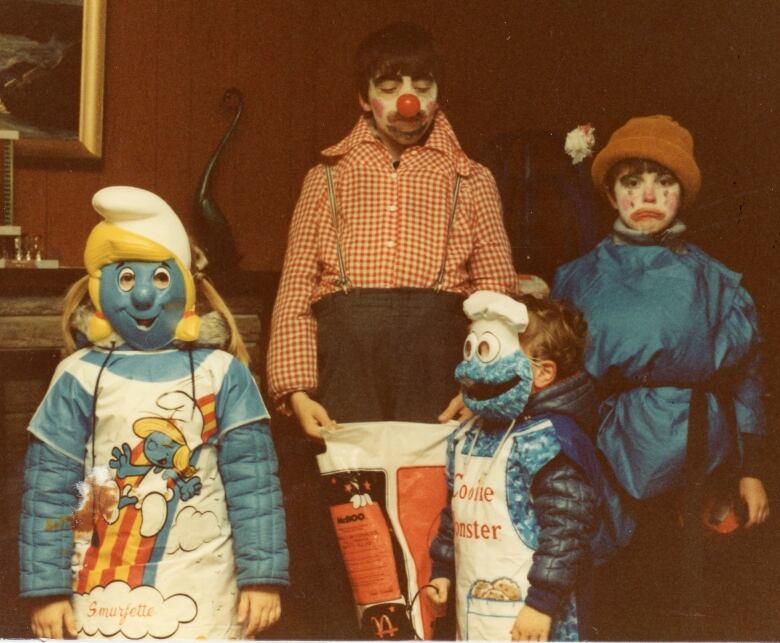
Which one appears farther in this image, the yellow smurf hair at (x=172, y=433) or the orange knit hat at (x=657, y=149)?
the orange knit hat at (x=657, y=149)

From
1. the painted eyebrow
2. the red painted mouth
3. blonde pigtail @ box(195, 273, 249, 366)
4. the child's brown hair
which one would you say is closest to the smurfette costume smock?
blonde pigtail @ box(195, 273, 249, 366)

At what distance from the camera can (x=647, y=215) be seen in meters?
2.16

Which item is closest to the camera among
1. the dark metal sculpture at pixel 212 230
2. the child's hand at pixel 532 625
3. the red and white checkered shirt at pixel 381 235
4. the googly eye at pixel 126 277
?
the child's hand at pixel 532 625

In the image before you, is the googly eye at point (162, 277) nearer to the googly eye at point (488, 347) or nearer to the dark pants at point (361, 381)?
the dark pants at point (361, 381)

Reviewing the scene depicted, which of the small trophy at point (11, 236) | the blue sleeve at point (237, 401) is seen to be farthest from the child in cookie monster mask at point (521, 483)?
the small trophy at point (11, 236)

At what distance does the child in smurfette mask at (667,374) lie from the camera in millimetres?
2064

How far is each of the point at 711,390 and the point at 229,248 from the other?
1084 mm

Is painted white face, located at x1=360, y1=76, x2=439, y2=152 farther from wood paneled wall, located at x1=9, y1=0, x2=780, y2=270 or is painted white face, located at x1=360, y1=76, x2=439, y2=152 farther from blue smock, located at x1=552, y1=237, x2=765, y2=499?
blue smock, located at x1=552, y1=237, x2=765, y2=499

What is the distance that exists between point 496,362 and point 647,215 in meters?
0.56

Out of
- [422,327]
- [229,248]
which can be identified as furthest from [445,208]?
[229,248]

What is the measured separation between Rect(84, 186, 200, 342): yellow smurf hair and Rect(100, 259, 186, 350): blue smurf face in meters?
0.01

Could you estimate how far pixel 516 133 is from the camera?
7.86 ft

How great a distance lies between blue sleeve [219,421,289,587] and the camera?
1.90 meters

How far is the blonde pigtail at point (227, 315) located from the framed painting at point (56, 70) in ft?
1.42
